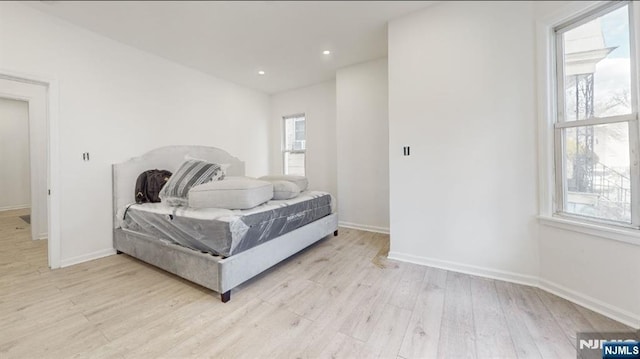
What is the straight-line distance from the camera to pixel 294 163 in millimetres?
4992

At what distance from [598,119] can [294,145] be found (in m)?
4.22

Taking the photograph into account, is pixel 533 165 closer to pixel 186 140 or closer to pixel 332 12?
pixel 332 12

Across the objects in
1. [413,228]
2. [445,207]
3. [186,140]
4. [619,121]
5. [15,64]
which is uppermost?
[15,64]

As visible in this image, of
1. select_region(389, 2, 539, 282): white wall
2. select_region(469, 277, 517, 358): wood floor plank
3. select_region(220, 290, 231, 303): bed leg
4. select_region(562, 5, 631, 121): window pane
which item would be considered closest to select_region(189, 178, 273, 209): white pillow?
select_region(220, 290, 231, 303): bed leg

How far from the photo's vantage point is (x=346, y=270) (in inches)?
90.0

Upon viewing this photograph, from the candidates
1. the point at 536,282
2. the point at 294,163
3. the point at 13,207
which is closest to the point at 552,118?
the point at 536,282

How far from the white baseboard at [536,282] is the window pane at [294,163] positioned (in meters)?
2.86

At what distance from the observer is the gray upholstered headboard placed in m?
2.77

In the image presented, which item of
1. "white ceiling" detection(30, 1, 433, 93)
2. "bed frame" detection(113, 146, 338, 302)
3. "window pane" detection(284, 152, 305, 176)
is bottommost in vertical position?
"bed frame" detection(113, 146, 338, 302)

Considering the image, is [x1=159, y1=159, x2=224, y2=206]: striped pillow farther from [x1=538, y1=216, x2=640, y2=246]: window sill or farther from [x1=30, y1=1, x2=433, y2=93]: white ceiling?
[x1=538, y1=216, x2=640, y2=246]: window sill

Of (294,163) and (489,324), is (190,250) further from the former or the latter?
(294,163)

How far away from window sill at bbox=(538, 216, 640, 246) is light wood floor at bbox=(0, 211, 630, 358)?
54cm

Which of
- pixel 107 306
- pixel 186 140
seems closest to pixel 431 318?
pixel 107 306

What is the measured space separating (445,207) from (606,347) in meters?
1.24
